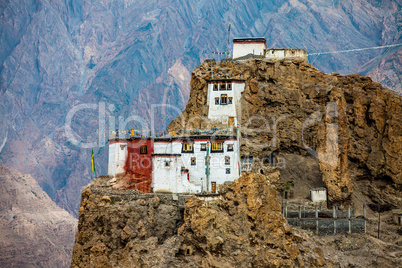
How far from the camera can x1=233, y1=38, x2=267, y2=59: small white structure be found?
75812mm

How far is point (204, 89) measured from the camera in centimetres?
7031

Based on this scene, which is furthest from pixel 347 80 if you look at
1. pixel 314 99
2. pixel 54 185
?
pixel 54 185

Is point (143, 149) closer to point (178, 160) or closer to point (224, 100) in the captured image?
point (178, 160)

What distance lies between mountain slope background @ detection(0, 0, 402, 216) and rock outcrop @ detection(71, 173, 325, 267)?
80.6 m

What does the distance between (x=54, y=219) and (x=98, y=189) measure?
79.4 metres

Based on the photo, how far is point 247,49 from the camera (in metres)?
76.1

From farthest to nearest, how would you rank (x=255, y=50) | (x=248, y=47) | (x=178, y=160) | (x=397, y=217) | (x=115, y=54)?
(x=115, y=54)
(x=248, y=47)
(x=255, y=50)
(x=397, y=217)
(x=178, y=160)

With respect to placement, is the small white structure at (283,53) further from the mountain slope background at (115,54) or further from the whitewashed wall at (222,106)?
the mountain slope background at (115,54)

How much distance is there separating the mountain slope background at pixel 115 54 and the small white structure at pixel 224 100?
6936 cm

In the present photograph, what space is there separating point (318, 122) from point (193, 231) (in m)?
27.5

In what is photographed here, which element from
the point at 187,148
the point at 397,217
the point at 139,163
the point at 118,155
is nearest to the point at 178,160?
the point at 187,148

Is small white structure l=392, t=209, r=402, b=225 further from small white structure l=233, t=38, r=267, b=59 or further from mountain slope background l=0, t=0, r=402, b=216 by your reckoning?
mountain slope background l=0, t=0, r=402, b=216

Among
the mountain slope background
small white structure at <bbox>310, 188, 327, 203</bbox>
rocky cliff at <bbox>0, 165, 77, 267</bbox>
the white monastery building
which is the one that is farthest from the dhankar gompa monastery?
the mountain slope background

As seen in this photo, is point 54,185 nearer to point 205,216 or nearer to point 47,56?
point 47,56
